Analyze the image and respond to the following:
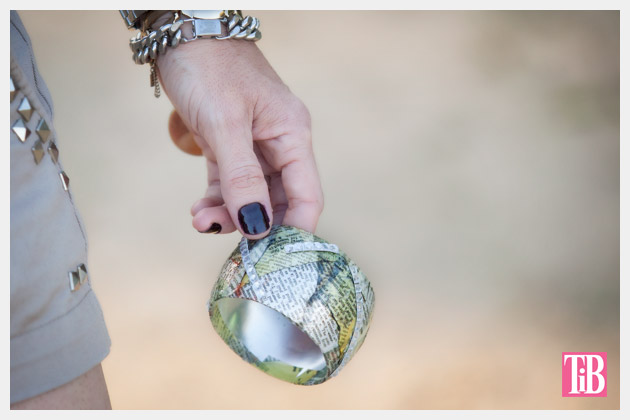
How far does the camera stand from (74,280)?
715 mm

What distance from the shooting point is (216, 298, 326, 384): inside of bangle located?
3.36 feet

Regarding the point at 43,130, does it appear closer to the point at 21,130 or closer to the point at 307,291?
the point at 21,130

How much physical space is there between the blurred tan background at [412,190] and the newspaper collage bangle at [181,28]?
150cm

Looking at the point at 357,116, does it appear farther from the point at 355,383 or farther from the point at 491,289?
the point at 355,383

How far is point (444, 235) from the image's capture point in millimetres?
2770

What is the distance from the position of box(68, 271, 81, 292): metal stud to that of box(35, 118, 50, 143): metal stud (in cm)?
14

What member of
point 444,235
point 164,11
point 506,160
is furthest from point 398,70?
point 164,11

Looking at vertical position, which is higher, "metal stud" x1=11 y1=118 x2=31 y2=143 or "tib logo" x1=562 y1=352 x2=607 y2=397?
"metal stud" x1=11 y1=118 x2=31 y2=143

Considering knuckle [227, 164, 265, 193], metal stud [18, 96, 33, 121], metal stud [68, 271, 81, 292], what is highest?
metal stud [18, 96, 33, 121]

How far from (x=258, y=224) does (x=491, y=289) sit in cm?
180

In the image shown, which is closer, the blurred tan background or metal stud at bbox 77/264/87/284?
metal stud at bbox 77/264/87/284

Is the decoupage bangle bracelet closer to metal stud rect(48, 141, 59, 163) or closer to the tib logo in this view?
metal stud rect(48, 141, 59, 163)

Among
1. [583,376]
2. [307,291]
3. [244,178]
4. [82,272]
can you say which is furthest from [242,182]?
[583,376]

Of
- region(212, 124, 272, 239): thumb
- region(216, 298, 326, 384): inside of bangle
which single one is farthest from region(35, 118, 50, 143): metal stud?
region(216, 298, 326, 384): inside of bangle
